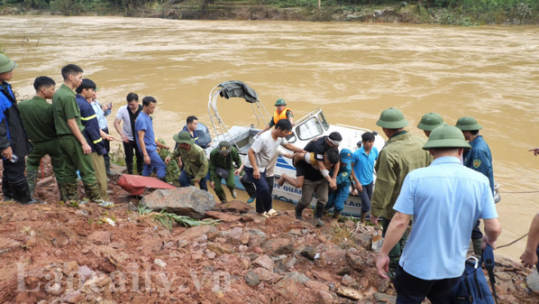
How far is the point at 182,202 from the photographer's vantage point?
5.16 metres

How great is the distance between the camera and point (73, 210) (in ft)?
14.7

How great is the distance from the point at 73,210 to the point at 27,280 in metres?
1.73

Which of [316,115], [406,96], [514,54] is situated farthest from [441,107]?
[514,54]

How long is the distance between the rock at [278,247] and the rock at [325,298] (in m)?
0.88

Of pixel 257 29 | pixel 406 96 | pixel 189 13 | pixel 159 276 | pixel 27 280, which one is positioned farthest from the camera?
pixel 189 13

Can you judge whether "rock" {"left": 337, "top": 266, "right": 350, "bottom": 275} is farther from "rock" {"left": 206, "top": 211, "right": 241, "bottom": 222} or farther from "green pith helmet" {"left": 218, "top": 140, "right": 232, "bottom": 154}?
"green pith helmet" {"left": 218, "top": 140, "right": 232, "bottom": 154}

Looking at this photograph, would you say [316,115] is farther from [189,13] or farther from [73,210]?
[189,13]


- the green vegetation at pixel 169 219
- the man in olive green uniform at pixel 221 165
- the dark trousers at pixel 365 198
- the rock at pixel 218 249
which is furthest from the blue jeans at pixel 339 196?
the rock at pixel 218 249

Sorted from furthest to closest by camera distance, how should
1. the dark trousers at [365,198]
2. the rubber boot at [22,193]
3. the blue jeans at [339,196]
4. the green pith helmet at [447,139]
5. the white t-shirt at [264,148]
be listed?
the dark trousers at [365,198] → the blue jeans at [339,196] → the white t-shirt at [264,148] → the rubber boot at [22,193] → the green pith helmet at [447,139]

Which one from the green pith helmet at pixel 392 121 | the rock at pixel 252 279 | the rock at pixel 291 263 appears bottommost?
the rock at pixel 291 263

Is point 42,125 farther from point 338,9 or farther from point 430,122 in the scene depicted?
point 338,9

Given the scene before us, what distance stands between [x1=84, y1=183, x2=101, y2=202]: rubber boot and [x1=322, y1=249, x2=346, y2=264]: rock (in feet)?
9.65

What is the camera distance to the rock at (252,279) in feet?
11.0

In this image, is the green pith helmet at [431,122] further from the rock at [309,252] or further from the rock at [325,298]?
the rock at [325,298]
